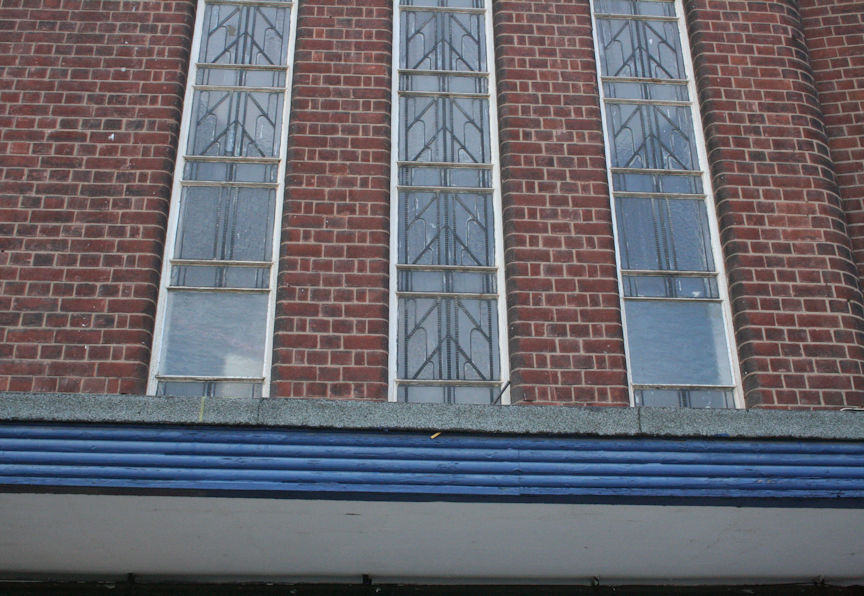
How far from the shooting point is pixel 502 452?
5867 millimetres

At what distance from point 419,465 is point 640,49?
170 inches

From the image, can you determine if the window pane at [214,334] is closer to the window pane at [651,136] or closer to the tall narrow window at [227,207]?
the tall narrow window at [227,207]

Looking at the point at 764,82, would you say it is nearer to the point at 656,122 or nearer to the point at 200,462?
the point at 656,122

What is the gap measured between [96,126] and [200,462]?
3.01 meters

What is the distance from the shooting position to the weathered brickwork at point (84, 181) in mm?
6789

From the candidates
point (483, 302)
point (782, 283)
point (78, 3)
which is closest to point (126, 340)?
point (483, 302)

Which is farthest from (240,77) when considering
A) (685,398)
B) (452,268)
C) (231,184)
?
(685,398)

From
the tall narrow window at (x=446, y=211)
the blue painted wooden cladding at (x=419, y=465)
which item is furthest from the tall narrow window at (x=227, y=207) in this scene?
the blue painted wooden cladding at (x=419, y=465)

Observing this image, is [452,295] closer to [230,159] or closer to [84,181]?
[230,159]

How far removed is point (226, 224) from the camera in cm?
750

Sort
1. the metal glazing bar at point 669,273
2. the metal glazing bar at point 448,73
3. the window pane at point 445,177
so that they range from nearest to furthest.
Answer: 1. the metal glazing bar at point 669,273
2. the window pane at point 445,177
3. the metal glazing bar at point 448,73

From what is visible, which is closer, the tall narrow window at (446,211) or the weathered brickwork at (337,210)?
the weathered brickwork at (337,210)

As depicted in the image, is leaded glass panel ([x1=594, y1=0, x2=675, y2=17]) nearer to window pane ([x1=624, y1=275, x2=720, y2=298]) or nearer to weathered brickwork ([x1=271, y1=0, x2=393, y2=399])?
weathered brickwork ([x1=271, y1=0, x2=393, y2=399])

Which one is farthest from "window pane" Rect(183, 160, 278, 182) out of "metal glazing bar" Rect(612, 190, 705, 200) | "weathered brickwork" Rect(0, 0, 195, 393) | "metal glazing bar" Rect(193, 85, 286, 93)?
"metal glazing bar" Rect(612, 190, 705, 200)
